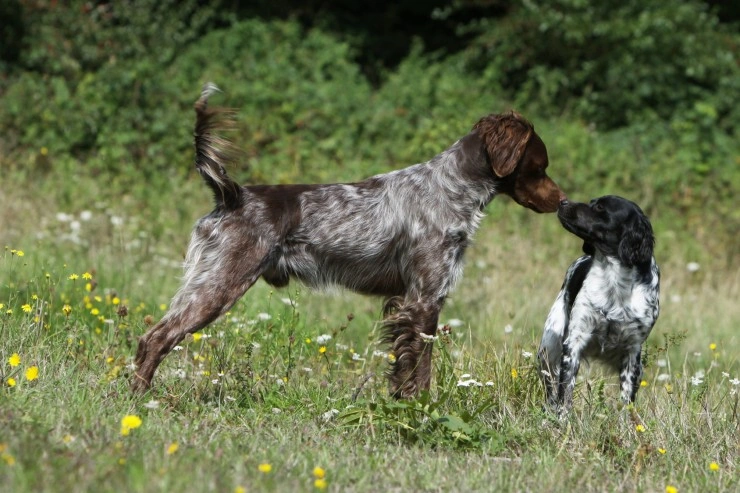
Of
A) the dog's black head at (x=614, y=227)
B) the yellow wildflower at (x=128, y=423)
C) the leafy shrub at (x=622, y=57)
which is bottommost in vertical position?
the leafy shrub at (x=622, y=57)

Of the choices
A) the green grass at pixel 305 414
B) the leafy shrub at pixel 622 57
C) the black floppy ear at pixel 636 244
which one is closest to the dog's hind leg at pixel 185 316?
the green grass at pixel 305 414

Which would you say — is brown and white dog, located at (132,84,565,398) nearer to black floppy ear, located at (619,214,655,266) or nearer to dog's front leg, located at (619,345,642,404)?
black floppy ear, located at (619,214,655,266)

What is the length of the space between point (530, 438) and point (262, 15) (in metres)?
12.6

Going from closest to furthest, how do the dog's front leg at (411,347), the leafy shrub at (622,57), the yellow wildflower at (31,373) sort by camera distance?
1. the yellow wildflower at (31,373)
2. the dog's front leg at (411,347)
3. the leafy shrub at (622,57)

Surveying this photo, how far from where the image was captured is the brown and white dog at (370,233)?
5227 millimetres

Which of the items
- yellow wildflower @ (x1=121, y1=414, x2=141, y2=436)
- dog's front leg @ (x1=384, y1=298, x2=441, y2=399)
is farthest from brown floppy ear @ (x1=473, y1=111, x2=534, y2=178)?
yellow wildflower @ (x1=121, y1=414, x2=141, y2=436)

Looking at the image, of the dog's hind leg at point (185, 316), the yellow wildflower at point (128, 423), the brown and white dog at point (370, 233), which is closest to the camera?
the yellow wildflower at point (128, 423)

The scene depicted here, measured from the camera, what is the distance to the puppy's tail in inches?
207

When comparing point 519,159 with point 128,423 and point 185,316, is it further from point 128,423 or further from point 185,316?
point 128,423

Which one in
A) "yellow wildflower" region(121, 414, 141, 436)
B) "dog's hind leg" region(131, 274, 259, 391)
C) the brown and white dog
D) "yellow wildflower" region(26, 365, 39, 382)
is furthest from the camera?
the brown and white dog

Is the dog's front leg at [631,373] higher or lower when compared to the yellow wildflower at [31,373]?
lower

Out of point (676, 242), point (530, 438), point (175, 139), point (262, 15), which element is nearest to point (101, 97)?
point (175, 139)

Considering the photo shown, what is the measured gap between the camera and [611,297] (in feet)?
17.6

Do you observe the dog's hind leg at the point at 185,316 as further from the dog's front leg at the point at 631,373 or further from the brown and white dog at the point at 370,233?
the dog's front leg at the point at 631,373
